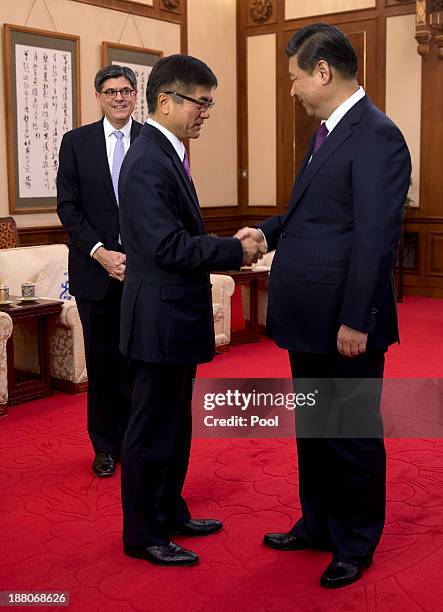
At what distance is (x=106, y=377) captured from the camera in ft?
11.5

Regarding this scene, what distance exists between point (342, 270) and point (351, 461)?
57 centimetres

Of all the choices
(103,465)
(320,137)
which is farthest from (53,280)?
(320,137)

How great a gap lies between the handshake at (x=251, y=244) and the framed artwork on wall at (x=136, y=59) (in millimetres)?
5199

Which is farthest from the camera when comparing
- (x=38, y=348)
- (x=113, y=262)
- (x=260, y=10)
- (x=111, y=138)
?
(x=260, y=10)

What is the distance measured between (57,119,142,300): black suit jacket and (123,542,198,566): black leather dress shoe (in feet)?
3.85

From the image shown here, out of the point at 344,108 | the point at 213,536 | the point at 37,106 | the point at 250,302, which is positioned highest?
the point at 37,106

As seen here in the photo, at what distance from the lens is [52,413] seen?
4.45 m

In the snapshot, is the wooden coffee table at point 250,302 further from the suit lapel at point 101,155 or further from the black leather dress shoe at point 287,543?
the black leather dress shoe at point 287,543

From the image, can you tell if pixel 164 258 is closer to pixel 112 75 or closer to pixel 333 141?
pixel 333 141

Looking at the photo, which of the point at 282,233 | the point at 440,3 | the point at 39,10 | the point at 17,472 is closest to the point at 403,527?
the point at 282,233

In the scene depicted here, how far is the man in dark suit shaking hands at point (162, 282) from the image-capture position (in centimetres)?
230

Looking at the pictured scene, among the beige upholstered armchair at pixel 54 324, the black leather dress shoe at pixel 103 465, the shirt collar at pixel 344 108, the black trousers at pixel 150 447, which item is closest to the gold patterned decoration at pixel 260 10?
the beige upholstered armchair at pixel 54 324

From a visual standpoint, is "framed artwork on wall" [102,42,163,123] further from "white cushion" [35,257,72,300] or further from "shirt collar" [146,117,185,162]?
"shirt collar" [146,117,185,162]

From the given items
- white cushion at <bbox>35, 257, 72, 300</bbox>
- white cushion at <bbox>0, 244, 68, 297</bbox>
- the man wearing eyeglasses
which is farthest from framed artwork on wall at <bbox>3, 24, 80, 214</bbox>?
the man wearing eyeglasses
